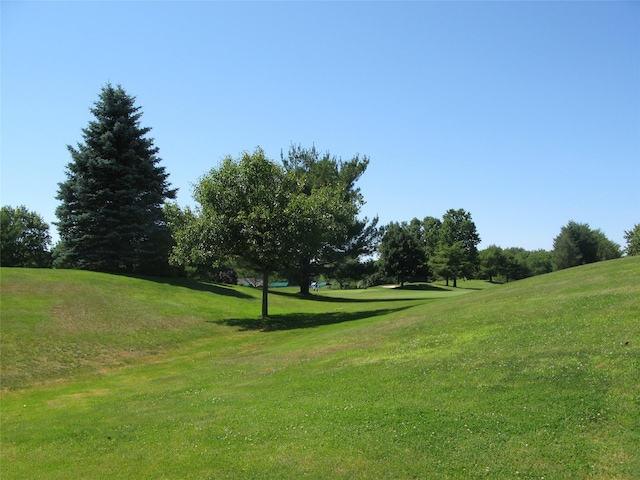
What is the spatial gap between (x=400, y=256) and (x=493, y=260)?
2686cm

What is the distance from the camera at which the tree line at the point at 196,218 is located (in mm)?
31438

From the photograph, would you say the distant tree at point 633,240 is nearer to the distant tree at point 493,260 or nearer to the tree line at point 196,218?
the tree line at point 196,218

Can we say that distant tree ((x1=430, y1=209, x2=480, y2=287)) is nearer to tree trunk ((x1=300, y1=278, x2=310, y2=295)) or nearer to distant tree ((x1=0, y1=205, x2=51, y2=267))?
tree trunk ((x1=300, y1=278, x2=310, y2=295))

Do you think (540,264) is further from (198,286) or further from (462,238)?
(198,286)

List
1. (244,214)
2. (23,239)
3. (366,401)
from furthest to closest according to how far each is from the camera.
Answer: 1. (23,239)
2. (244,214)
3. (366,401)

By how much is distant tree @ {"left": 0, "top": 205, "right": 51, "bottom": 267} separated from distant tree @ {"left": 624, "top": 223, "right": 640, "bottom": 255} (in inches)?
3812

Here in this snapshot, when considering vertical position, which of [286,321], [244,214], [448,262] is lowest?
[286,321]

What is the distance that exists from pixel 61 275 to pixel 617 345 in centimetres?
3707

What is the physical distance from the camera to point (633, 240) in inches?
3666

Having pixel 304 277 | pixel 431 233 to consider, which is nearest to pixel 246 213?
pixel 304 277

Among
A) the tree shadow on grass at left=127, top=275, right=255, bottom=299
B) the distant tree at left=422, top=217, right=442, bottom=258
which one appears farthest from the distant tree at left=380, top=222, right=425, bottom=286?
the tree shadow on grass at left=127, top=275, right=255, bottom=299

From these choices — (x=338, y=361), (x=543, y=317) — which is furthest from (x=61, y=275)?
(x=543, y=317)

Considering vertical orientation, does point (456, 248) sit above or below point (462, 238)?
below

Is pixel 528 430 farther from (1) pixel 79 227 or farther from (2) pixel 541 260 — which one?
(2) pixel 541 260
